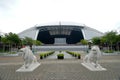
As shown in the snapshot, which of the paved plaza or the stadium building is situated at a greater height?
the stadium building

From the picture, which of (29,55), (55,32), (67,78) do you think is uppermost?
(55,32)

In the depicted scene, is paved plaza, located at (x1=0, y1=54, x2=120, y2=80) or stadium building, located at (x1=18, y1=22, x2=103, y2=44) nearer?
paved plaza, located at (x1=0, y1=54, x2=120, y2=80)

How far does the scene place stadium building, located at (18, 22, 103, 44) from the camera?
258 ft

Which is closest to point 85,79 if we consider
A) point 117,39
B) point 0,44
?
point 117,39

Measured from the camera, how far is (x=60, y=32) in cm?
8656

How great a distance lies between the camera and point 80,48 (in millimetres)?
62625

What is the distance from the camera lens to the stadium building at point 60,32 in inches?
3100

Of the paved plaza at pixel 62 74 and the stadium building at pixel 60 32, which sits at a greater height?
the stadium building at pixel 60 32

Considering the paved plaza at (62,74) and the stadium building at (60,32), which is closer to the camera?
the paved plaza at (62,74)

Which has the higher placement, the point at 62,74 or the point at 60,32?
the point at 60,32

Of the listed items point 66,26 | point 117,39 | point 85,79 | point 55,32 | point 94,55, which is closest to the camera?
point 85,79

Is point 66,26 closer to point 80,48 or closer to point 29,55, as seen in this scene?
point 80,48

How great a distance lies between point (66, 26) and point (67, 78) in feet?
236

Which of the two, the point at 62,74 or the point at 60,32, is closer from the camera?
the point at 62,74
